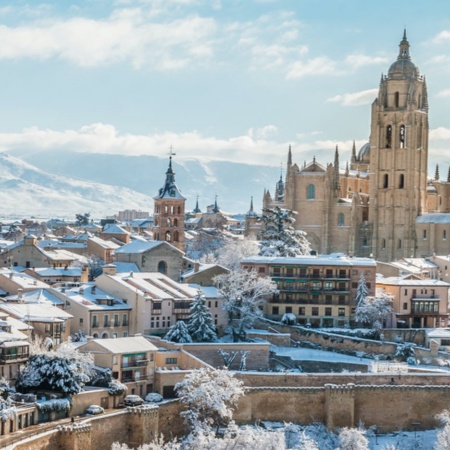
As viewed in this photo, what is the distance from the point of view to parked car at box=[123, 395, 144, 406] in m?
58.6

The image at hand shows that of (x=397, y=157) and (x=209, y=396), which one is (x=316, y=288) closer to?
(x=209, y=396)

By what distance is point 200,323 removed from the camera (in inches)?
2756

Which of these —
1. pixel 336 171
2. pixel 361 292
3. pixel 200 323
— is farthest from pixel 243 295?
pixel 336 171

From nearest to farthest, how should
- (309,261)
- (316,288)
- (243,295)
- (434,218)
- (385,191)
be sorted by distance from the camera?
(243,295)
(316,288)
(309,261)
(434,218)
(385,191)

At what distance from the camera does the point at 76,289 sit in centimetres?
7262

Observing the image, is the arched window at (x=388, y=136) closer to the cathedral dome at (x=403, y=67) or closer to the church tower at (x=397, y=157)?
the church tower at (x=397, y=157)

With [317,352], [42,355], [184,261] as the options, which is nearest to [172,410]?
[42,355]

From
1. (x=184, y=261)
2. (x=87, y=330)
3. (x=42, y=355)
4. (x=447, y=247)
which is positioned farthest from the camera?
(x=447, y=247)

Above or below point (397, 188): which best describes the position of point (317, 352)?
below

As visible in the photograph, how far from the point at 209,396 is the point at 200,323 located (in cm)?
1191

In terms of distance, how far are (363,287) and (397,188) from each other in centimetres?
4110

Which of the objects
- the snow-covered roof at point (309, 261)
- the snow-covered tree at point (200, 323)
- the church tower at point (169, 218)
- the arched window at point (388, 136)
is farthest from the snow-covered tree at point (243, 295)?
the arched window at point (388, 136)

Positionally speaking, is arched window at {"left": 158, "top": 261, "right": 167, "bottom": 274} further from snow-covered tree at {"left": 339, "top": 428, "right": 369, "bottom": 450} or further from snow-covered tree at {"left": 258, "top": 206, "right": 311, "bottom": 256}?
snow-covered tree at {"left": 339, "top": 428, "right": 369, "bottom": 450}

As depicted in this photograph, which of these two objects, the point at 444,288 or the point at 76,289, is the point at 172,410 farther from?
the point at 444,288
